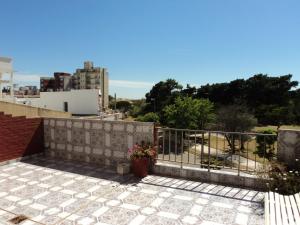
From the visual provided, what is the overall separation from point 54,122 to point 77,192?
3.43m

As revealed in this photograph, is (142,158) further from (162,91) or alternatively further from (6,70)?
(162,91)

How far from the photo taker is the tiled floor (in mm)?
3721

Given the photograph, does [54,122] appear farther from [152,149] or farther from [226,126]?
[226,126]

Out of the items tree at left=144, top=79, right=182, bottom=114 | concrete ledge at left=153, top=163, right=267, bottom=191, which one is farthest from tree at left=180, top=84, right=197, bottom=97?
concrete ledge at left=153, top=163, right=267, bottom=191

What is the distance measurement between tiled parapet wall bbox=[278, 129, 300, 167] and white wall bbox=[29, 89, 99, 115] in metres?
18.1

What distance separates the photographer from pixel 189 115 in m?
24.7

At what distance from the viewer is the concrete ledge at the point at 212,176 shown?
4882 mm

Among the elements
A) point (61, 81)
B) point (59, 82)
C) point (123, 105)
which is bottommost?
point (123, 105)

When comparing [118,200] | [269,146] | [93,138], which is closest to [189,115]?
[269,146]

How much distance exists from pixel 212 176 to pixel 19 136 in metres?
5.52

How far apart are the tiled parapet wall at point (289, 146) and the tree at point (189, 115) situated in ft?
64.9

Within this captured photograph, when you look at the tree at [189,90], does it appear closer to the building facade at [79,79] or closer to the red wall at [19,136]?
the building facade at [79,79]

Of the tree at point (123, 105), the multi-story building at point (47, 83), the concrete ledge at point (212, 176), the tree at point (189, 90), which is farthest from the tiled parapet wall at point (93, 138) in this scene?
the multi-story building at point (47, 83)

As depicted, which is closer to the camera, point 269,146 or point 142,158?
point 142,158
